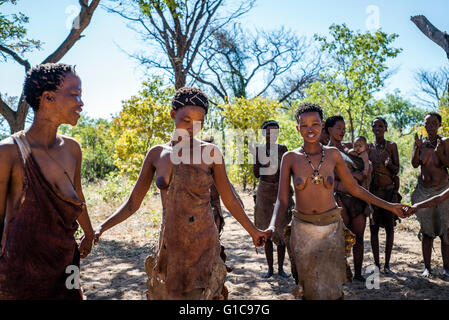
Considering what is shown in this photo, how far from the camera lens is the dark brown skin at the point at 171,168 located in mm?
2658

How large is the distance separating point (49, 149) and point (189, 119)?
90 cm

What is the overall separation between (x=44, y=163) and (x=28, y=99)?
1.40 feet

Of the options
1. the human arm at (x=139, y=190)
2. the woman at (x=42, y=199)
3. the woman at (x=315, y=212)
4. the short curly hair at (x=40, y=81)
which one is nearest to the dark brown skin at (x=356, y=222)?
the woman at (x=315, y=212)

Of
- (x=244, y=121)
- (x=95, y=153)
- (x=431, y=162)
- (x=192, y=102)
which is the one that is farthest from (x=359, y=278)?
(x=95, y=153)

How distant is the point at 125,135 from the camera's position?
34.6 ft

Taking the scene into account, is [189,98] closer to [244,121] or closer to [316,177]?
[316,177]

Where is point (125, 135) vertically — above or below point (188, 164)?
above

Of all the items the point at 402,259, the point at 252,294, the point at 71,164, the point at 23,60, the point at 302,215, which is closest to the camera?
the point at 71,164

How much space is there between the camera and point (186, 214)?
8.39ft

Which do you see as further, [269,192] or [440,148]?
[269,192]

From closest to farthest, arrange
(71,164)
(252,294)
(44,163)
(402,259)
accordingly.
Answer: (44,163) < (71,164) < (252,294) < (402,259)

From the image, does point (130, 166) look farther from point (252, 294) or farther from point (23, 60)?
point (252, 294)

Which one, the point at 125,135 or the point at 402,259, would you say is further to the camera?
the point at 125,135

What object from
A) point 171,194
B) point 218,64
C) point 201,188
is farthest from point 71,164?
point 218,64
